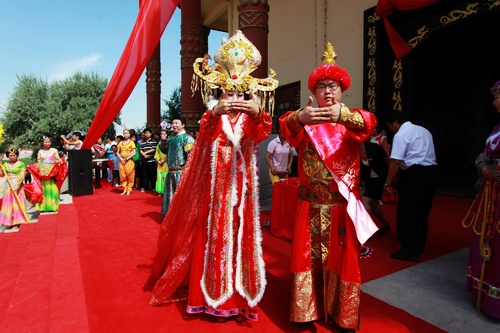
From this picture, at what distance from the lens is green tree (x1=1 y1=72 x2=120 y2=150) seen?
20.6m

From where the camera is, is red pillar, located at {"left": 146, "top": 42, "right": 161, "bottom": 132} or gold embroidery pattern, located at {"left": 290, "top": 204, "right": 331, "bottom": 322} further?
red pillar, located at {"left": 146, "top": 42, "right": 161, "bottom": 132}

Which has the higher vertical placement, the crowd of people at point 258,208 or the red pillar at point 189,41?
the red pillar at point 189,41

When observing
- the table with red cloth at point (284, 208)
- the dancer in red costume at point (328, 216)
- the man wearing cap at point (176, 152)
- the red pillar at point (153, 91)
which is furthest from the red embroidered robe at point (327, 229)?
the red pillar at point (153, 91)

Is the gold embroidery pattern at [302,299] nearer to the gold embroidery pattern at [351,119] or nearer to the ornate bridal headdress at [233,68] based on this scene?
the gold embroidery pattern at [351,119]

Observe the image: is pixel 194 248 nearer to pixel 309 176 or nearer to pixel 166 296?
pixel 166 296

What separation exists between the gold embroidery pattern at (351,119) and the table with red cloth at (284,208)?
7.51ft

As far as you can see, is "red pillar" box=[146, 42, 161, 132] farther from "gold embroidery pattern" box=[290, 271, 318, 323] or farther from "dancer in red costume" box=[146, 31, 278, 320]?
"gold embroidery pattern" box=[290, 271, 318, 323]

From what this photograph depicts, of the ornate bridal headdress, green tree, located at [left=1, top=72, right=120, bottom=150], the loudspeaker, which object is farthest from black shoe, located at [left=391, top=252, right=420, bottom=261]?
green tree, located at [left=1, top=72, right=120, bottom=150]

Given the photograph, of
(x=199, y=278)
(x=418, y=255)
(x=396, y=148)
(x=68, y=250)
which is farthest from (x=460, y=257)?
→ (x=68, y=250)

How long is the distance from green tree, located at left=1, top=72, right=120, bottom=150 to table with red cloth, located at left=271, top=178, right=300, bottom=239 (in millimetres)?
19929

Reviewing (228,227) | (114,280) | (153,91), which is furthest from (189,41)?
(228,227)

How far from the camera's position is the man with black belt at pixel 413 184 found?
3367mm

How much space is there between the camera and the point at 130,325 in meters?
2.17

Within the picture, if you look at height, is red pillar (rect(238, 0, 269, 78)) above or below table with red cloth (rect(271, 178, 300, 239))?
above
